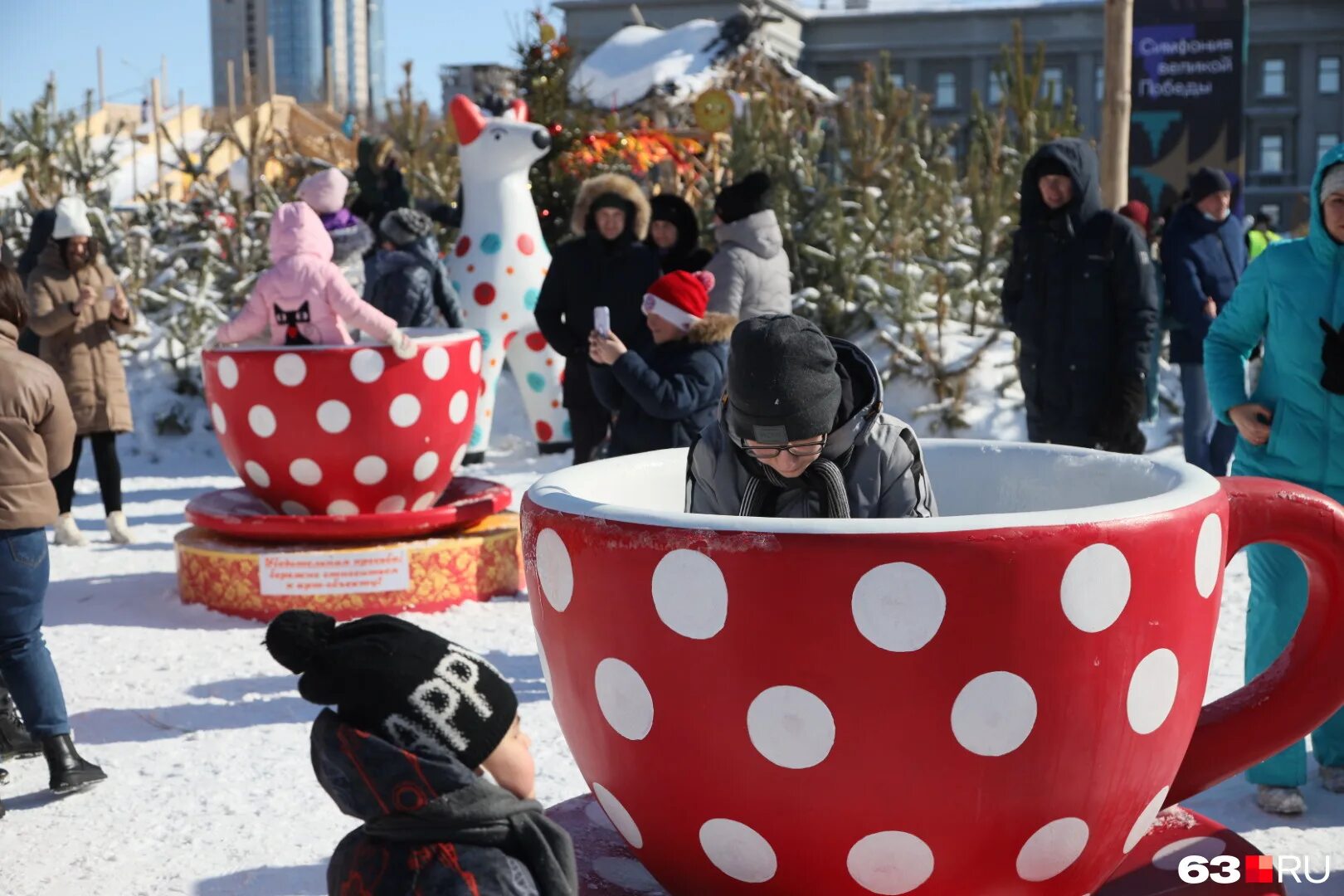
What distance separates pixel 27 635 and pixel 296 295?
7.69 feet

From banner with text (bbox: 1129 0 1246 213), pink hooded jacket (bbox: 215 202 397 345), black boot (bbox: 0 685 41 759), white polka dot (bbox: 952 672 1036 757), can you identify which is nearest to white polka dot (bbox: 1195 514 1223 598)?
white polka dot (bbox: 952 672 1036 757)

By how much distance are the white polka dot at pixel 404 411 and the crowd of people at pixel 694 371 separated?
0.63 feet

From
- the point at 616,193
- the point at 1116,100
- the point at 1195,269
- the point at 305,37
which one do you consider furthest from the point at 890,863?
the point at 305,37

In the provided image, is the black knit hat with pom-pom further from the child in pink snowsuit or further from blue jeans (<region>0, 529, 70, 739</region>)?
the child in pink snowsuit

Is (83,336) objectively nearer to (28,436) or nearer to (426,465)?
(426,465)

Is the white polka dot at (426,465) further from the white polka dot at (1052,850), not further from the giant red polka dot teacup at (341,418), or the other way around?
the white polka dot at (1052,850)

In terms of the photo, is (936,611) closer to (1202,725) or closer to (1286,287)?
(1202,725)

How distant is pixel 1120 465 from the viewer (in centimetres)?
259

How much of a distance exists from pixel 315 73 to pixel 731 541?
472 ft

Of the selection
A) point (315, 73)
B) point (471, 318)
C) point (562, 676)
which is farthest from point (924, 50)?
point (315, 73)

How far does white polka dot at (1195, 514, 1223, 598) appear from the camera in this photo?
83.0 inches

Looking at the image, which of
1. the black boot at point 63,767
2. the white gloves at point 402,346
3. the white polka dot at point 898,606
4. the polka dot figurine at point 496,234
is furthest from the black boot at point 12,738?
the polka dot figurine at point 496,234

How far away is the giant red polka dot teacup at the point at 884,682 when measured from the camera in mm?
1916

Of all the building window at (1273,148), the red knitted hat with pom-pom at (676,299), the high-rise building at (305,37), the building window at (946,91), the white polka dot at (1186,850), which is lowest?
the white polka dot at (1186,850)
